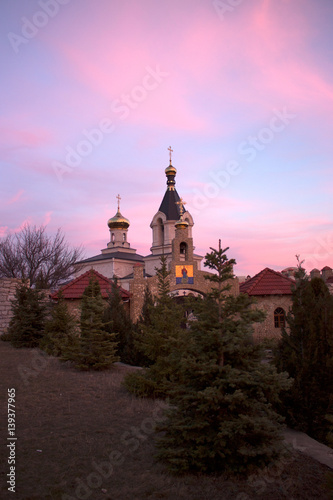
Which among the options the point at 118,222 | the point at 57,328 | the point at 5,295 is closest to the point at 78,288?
the point at 5,295

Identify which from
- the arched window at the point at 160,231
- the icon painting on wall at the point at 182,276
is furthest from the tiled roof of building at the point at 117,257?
the icon painting on wall at the point at 182,276

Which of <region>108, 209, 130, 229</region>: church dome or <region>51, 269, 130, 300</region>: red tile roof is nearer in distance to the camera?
<region>51, 269, 130, 300</region>: red tile roof

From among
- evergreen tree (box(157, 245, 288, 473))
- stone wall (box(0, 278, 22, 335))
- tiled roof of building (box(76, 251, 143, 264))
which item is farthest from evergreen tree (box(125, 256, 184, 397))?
tiled roof of building (box(76, 251, 143, 264))

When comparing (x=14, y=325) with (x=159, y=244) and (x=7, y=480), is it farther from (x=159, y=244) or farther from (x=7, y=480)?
(x=159, y=244)

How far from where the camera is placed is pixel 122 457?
4938 mm

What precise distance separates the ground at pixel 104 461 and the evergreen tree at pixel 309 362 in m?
1.21

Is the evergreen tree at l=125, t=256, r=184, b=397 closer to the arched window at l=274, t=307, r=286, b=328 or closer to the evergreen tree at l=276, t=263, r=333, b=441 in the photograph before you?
the evergreen tree at l=276, t=263, r=333, b=441

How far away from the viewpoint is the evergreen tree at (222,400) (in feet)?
13.8

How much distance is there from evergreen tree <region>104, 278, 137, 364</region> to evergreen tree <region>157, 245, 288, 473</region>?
735 cm

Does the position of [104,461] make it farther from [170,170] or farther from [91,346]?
[170,170]

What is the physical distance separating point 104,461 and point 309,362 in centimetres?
345

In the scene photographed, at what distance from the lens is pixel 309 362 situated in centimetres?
612

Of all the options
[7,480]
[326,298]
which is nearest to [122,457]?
[7,480]

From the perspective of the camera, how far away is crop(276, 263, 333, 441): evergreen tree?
19.2 feet
